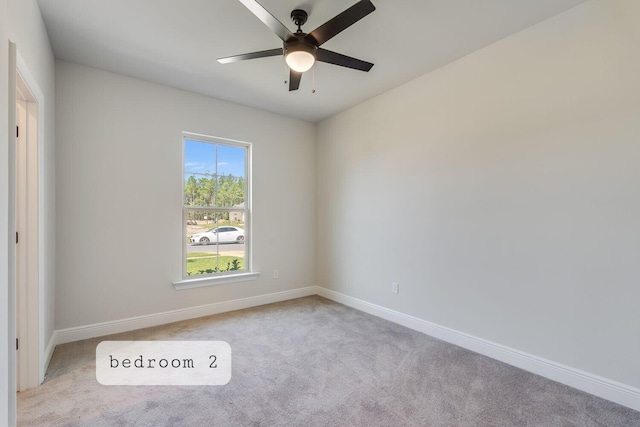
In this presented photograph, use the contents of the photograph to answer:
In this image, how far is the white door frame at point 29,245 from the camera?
209cm

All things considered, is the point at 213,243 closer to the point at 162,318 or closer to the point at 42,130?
the point at 162,318

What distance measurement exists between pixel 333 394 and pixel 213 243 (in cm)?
247

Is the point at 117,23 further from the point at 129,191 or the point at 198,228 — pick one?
the point at 198,228

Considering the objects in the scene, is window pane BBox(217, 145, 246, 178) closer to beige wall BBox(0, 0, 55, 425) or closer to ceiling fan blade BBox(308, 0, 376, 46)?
beige wall BBox(0, 0, 55, 425)

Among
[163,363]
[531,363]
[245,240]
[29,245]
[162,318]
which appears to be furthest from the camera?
[245,240]

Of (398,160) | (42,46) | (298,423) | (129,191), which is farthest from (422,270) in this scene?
(42,46)

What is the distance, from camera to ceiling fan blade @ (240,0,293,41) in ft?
5.54

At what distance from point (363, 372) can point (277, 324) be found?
4.34 ft

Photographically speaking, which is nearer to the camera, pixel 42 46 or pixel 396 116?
pixel 42 46

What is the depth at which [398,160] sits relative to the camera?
3494mm

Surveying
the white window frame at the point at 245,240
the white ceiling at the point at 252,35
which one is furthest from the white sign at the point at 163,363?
the white ceiling at the point at 252,35

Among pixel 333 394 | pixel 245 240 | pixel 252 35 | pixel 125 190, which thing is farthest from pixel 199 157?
pixel 333 394

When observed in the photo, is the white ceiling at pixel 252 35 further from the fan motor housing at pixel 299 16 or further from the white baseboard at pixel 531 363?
the white baseboard at pixel 531 363

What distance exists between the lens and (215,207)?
3.89 metres
